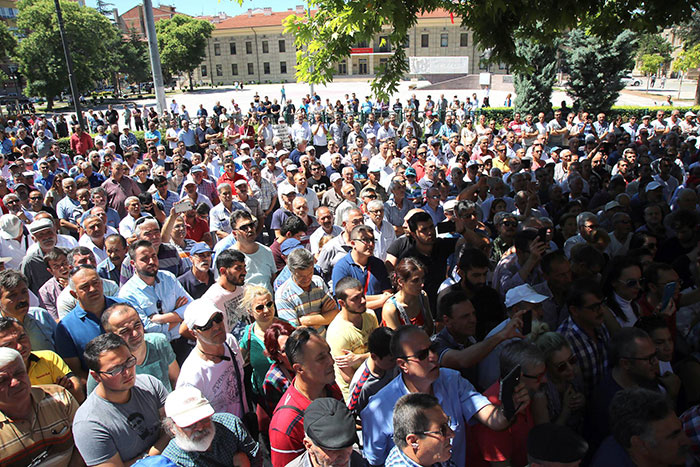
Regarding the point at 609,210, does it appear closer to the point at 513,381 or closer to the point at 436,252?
the point at 436,252

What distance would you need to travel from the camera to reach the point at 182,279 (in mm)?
4906

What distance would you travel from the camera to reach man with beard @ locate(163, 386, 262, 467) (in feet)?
8.04

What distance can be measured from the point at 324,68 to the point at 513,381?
13.1ft

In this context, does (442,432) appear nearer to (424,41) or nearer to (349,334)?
(349,334)

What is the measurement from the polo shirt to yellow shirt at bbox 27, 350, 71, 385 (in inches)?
9.2

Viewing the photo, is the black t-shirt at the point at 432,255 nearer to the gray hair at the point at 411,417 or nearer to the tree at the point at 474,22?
the tree at the point at 474,22

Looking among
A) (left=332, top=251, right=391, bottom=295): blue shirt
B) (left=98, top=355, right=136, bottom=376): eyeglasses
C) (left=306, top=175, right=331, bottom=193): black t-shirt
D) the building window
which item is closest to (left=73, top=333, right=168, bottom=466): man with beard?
(left=98, top=355, right=136, bottom=376): eyeglasses

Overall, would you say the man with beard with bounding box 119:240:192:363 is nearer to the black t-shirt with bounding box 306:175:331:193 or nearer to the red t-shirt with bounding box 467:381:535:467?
the red t-shirt with bounding box 467:381:535:467

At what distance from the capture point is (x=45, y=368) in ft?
10.8

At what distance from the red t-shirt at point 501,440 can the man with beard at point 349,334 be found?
1011mm

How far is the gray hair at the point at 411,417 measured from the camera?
2.37 metres

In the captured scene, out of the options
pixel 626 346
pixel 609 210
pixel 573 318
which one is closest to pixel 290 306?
pixel 573 318

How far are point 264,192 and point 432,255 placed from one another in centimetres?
435

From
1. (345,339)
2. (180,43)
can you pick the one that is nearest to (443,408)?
(345,339)
